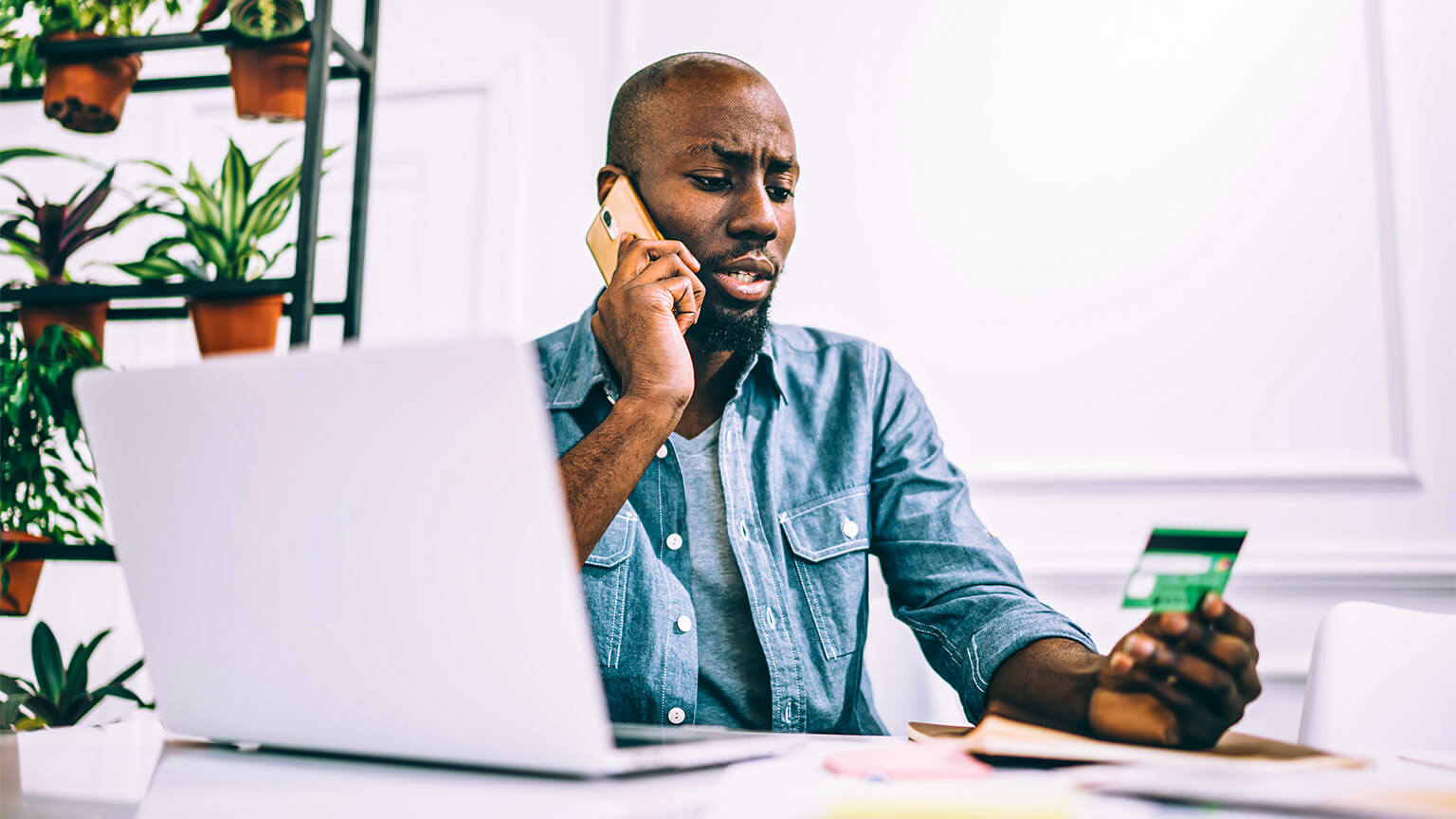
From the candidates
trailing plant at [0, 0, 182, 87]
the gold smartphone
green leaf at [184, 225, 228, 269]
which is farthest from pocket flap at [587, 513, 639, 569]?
trailing plant at [0, 0, 182, 87]

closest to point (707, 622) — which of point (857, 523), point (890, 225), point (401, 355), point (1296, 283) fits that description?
point (857, 523)

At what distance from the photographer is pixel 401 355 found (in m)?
0.41

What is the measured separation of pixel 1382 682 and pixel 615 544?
0.83 metres

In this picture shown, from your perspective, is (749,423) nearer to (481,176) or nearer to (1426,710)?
(1426,710)

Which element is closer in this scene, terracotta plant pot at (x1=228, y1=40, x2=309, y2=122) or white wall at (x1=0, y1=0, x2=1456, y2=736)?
white wall at (x1=0, y1=0, x2=1456, y2=736)

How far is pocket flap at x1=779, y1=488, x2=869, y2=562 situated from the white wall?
56 centimetres

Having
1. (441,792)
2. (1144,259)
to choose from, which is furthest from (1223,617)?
(1144,259)

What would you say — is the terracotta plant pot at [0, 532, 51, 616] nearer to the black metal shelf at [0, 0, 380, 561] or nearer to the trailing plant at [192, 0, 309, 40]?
the black metal shelf at [0, 0, 380, 561]

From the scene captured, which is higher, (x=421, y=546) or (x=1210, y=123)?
(x=1210, y=123)

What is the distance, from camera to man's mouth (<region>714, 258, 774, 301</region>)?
1.32 metres

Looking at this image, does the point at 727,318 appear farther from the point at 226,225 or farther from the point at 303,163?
the point at 226,225

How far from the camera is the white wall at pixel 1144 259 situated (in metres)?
1.59

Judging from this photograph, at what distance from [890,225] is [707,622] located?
0.98 m

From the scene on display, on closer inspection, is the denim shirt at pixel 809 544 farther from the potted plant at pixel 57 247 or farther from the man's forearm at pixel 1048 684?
the potted plant at pixel 57 247
